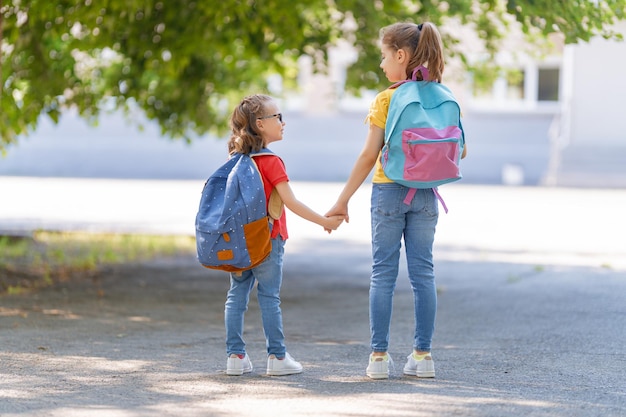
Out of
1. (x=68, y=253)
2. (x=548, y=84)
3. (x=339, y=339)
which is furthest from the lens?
(x=548, y=84)

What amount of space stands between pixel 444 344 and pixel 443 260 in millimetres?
6379

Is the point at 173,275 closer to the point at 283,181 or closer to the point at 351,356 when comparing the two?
the point at 351,356

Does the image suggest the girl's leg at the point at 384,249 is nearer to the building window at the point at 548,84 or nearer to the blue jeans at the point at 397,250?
the blue jeans at the point at 397,250

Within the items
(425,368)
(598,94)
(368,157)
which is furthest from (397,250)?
(598,94)

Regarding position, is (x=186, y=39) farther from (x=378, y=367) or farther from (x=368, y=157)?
(x=378, y=367)

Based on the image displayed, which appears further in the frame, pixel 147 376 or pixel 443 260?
pixel 443 260

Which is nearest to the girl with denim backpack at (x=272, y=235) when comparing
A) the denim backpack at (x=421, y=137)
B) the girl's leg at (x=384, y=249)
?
the girl's leg at (x=384, y=249)

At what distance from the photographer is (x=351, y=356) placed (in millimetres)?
6191

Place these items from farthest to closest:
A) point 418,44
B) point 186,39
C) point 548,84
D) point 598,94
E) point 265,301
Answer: point 548,84 < point 598,94 < point 186,39 < point 265,301 < point 418,44

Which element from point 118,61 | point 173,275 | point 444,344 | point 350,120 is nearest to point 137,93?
point 118,61

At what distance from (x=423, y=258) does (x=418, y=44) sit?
1.04m

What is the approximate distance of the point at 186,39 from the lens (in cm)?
1053

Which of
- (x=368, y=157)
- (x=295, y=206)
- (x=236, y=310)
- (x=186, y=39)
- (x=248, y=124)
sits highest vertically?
(x=186, y=39)

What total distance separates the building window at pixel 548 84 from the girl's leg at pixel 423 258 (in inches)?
1158
